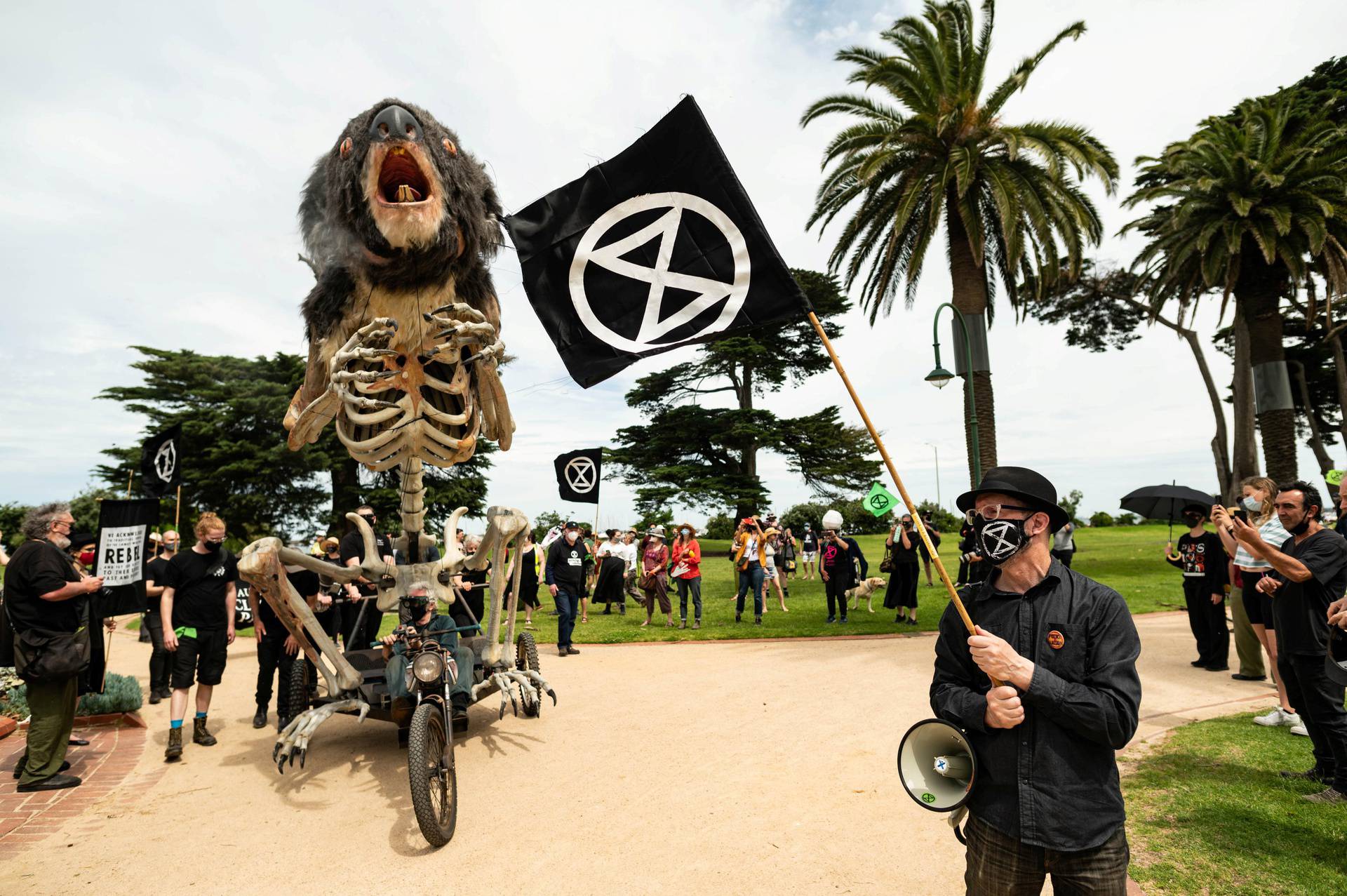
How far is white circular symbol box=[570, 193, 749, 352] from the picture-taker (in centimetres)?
473

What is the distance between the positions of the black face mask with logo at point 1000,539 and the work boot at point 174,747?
790 centimetres

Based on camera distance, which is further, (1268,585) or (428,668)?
(1268,585)

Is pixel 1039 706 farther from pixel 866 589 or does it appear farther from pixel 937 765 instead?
pixel 866 589

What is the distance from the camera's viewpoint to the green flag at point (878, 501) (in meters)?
14.5

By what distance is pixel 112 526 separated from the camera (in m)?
7.62

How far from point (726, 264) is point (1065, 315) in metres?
38.4

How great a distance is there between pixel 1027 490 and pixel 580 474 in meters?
13.2

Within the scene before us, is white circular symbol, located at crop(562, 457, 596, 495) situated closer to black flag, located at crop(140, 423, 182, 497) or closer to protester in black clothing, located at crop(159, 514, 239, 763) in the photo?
black flag, located at crop(140, 423, 182, 497)

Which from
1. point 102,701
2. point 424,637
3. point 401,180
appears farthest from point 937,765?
point 102,701

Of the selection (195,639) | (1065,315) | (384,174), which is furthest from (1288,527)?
(1065,315)

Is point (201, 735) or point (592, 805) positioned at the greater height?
point (201, 735)

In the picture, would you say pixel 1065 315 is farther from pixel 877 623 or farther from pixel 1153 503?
pixel 877 623

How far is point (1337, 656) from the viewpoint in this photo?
14.9 ft

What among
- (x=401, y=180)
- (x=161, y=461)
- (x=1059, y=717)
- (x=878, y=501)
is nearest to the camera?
(x=1059, y=717)
